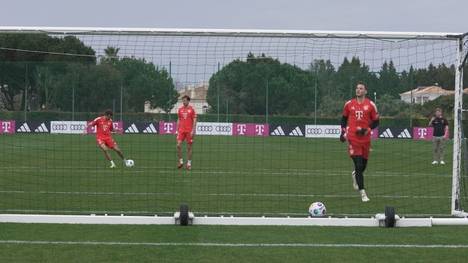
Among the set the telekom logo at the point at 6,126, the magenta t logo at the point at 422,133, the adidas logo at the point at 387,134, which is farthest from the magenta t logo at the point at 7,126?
the magenta t logo at the point at 422,133

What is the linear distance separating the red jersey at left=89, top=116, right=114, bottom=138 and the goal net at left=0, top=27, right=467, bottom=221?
0.59 meters

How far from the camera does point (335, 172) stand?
20.9 metres

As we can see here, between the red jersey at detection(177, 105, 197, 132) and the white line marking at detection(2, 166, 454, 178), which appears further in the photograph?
the red jersey at detection(177, 105, 197, 132)

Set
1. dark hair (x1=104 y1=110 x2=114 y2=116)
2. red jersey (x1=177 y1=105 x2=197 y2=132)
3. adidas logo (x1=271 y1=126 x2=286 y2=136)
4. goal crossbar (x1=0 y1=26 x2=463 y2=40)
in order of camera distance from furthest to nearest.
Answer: adidas logo (x1=271 y1=126 x2=286 y2=136) → dark hair (x1=104 y1=110 x2=114 y2=116) → red jersey (x1=177 y1=105 x2=197 y2=132) → goal crossbar (x1=0 y1=26 x2=463 y2=40)

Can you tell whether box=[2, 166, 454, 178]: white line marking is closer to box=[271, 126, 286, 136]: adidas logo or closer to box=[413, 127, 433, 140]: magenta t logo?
box=[271, 126, 286, 136]: adidas logo

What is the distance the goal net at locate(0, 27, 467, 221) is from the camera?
1127 cm

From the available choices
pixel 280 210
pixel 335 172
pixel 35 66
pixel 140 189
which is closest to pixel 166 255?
pixel 280 210

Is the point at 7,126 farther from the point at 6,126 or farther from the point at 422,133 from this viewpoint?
the point at 422,133

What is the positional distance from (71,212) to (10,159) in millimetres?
14792

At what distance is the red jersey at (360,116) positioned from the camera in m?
13.0

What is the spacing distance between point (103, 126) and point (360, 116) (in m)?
11.4

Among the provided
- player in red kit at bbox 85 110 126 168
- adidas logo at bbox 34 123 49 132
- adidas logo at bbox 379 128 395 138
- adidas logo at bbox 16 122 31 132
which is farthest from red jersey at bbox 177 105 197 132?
adidas logo at bbox 379 128 395 138

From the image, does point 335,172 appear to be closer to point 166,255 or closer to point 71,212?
point 71,212

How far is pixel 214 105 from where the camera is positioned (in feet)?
54.6
